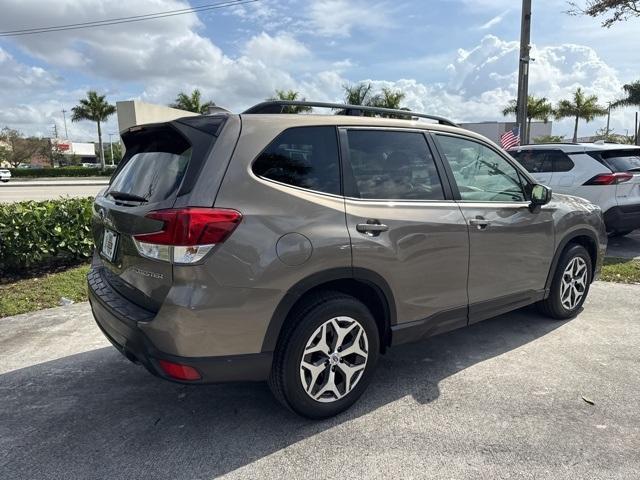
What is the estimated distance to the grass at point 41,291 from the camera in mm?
5227

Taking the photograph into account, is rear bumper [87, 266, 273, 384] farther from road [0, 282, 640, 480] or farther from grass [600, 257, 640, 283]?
grass [600, 257, 640, 283]

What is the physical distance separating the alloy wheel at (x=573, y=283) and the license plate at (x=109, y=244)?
375 cm

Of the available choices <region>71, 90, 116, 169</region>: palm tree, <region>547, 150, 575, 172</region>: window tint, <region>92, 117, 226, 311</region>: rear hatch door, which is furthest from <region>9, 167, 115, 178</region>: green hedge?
<region>92, 117, 226, 311</region>: rear hatch door

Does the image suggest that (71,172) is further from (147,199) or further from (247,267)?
(247,267)

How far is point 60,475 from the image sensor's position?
8.17 ft

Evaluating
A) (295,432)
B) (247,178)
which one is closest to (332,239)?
(247,178)

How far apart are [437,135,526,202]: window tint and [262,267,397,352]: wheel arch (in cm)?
101

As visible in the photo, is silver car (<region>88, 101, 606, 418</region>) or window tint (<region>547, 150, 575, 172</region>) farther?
window tint (<region>547, 150, 575, 172</region>)

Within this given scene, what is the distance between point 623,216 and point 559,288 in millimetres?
3943

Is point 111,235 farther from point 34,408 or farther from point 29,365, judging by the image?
point 29,365

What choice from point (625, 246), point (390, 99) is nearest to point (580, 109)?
point (390, 99)

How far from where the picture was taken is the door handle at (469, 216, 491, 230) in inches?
135

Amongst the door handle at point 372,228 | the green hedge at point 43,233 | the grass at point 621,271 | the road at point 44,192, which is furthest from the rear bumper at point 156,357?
→ the road at point 44,192

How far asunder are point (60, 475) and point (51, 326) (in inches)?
102
